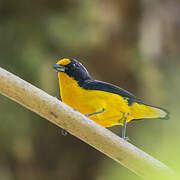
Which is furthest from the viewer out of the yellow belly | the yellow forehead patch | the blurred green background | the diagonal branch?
the blurred green background

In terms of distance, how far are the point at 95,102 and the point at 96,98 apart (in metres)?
0.04

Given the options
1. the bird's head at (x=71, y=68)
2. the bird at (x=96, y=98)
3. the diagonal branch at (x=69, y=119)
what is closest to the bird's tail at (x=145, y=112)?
the bird at (x=96, y=98)

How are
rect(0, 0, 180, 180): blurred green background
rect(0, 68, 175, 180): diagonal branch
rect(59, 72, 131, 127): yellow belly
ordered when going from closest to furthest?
rect(0, 68, 175, 180): diagonal branch
rect(59, 72, 131, 127): yellow belly
rect(0, 0, 180, 180): blurred green background

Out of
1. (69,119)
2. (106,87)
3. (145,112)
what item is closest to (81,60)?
(145,112)

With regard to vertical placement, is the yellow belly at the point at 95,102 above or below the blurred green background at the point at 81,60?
above

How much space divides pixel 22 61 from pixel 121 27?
1.84m

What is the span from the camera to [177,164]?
0.65 m

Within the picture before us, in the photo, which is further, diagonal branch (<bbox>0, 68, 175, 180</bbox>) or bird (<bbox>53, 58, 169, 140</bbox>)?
bird (<bbox>53, 58, 169, 140</bbox>)

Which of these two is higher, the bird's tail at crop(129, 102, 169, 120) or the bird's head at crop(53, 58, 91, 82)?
the bird's head at crop(53, 58, 91, 82)

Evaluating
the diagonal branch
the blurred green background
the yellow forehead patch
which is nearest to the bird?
the yellow forehead patch

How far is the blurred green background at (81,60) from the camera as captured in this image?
495 cm

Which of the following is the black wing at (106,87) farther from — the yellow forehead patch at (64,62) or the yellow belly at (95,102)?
the yellow forehead patch at (64,62)

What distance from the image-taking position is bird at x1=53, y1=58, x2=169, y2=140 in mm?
2260

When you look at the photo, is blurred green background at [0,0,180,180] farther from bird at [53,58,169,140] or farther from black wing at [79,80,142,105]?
black wing at [79,80,142,105]
